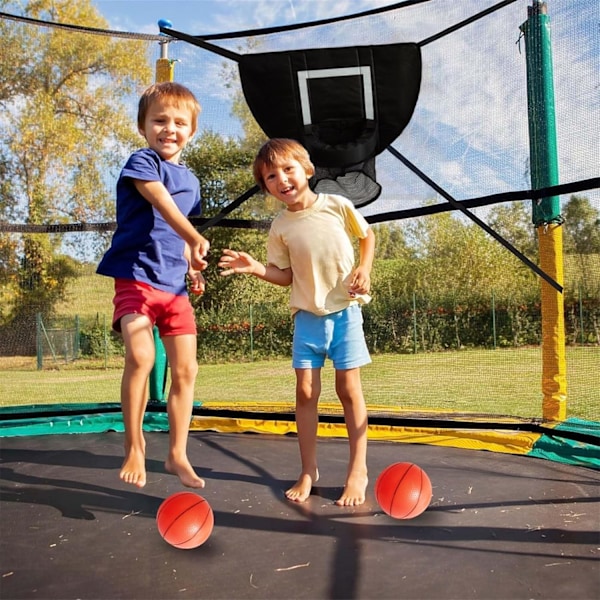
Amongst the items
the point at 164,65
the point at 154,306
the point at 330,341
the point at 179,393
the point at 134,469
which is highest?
the point at 164,65

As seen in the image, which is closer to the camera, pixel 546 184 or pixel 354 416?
pixel 354 416

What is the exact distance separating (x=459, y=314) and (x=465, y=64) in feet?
3.58

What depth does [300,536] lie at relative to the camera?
147 cm

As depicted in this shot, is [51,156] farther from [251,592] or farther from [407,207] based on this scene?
[251,592]

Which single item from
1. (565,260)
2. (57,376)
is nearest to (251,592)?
(565,260)

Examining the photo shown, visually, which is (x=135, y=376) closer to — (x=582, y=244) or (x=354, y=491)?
(x=354, y=491)

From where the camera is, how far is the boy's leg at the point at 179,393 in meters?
1.84

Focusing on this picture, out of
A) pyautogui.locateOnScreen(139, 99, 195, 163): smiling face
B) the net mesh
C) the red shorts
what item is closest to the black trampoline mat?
the red shorts

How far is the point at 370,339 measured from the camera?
322 centimetres

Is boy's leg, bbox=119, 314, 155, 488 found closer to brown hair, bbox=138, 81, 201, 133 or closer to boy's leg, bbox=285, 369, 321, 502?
boy's leg, bbox=285, 369, 321, 502

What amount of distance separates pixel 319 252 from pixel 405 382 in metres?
1.40

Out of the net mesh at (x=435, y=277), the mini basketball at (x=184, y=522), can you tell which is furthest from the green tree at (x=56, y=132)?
the mini basketball at (x=184, y=522)

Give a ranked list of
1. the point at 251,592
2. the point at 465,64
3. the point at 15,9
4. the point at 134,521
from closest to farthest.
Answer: the point at 251,592 → the point at 134,521 → the point at 465,64 → the point at 15,9

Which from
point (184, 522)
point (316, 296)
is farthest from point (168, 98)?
point (184, 522)
